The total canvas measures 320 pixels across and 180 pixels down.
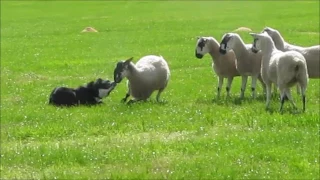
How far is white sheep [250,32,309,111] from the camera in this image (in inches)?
637

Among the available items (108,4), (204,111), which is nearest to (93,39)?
(204,111)

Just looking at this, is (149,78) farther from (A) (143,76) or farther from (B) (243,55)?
(B) (243,55)

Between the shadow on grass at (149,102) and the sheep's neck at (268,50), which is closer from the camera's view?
the sheep's neck at (268,50)

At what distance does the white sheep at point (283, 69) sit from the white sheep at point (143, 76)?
333 cm

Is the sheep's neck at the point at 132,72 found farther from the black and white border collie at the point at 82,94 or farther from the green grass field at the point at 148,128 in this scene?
the green grass field at the point at 148,128

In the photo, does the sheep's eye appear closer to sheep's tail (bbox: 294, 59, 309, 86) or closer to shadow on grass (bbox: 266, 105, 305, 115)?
shadow on grass (bbox: 266, 105, 305, 115)

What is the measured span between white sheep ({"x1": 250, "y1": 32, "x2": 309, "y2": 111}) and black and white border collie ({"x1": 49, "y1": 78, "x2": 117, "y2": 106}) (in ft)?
15.5

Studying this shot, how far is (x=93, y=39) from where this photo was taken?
136ft

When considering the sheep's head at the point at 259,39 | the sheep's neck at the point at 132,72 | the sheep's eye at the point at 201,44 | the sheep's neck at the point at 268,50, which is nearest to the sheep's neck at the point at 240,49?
the sheep's head at the point at 259,39

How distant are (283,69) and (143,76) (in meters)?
4.50

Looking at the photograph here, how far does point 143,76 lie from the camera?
62.7ft

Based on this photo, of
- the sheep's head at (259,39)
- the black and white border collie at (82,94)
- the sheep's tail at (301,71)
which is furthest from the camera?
the black and white border collie at (82,94)

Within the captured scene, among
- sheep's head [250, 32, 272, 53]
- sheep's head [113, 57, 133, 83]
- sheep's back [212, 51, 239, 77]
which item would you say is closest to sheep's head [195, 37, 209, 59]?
sheep's back [212, 51, 239, 77]

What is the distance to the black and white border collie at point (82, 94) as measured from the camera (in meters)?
19.5
